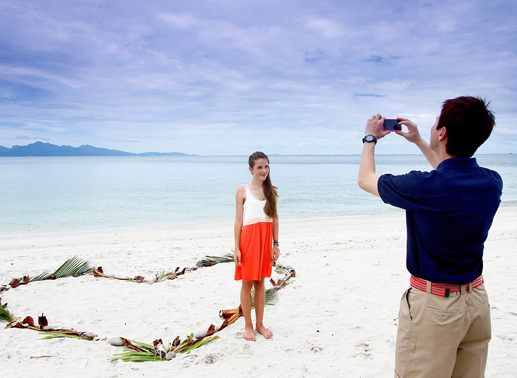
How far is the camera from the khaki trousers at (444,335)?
5.91 ft

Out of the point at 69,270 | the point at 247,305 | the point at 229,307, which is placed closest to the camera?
the point at 247,305

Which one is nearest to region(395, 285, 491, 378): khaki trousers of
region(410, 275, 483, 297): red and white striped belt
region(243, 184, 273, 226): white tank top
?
region(410, 275, 483, 297): red and white striped belt

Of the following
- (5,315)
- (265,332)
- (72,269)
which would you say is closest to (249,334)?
(265,332)

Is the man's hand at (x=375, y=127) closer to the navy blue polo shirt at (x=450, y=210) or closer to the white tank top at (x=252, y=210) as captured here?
Answer: the navy blue polo shirt at (x=450, y=210)

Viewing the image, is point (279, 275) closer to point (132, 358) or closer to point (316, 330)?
point (316, 330)

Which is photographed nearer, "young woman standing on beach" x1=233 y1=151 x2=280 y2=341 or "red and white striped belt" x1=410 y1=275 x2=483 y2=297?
"red and white striped belt" x1=410 y1=275 x2=483 y2=297

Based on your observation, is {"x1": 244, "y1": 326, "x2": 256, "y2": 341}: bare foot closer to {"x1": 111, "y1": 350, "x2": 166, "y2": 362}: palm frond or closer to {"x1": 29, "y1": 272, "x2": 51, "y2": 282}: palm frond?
{"x1": 111, "y1": 350, "x2": 166, "y2": 362}: palm frond

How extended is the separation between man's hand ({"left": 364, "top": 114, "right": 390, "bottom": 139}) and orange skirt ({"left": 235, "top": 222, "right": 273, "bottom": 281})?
203 cm

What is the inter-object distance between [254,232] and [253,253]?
24cm

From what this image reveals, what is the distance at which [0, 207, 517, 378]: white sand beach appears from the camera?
3451 mm

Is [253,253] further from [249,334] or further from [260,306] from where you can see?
[249,334]

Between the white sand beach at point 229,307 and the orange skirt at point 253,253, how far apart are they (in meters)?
0.82

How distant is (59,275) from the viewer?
6160 mm

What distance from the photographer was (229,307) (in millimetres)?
5012
